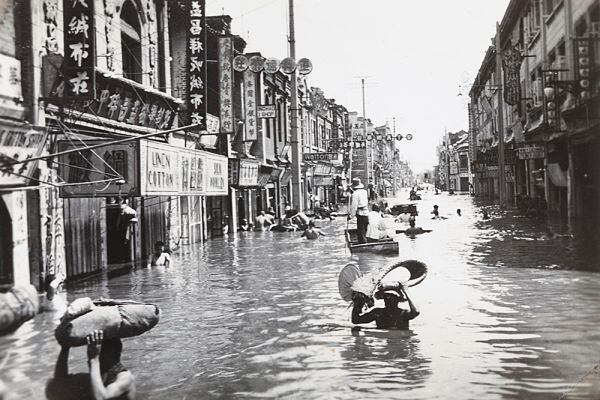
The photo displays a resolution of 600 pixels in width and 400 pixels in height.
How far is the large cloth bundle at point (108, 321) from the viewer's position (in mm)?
5047

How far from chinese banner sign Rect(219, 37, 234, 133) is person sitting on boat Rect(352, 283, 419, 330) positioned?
17.6m

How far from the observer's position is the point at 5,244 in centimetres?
984

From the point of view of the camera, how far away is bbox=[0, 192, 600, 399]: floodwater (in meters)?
6.29

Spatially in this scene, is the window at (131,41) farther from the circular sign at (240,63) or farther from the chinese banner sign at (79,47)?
the circular sign at (240,63)

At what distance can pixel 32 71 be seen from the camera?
10.9 metres

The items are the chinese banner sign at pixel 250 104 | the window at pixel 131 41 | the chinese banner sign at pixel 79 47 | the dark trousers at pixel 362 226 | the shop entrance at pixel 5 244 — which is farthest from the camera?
the chinese banner sign at pixel 250 104

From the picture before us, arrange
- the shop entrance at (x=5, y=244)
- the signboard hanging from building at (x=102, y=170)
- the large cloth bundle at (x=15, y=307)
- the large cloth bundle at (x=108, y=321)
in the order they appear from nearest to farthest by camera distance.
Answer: the large cloth bundle at (x=15, y=307) < the large cloth bundle at (x=108, y=321) < the shop entrance at (x=5, y=244) < the signboard hanging from building at (x=102, y=170)

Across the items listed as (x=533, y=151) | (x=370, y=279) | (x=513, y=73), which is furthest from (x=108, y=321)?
(x=513, y=73)

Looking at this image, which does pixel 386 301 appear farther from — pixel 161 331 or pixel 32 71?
pixel 32 71

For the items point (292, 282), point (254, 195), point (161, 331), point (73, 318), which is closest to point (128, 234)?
point (292, 282)

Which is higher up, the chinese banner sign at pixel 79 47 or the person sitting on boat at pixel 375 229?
the chinese banner sign at pixel 79 47

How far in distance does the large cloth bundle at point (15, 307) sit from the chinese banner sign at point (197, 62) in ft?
48.6

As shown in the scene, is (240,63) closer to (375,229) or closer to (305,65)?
(305,65)

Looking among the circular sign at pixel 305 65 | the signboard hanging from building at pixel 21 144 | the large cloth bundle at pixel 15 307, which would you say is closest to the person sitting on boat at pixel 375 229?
the circular sign at pixel 305 65
